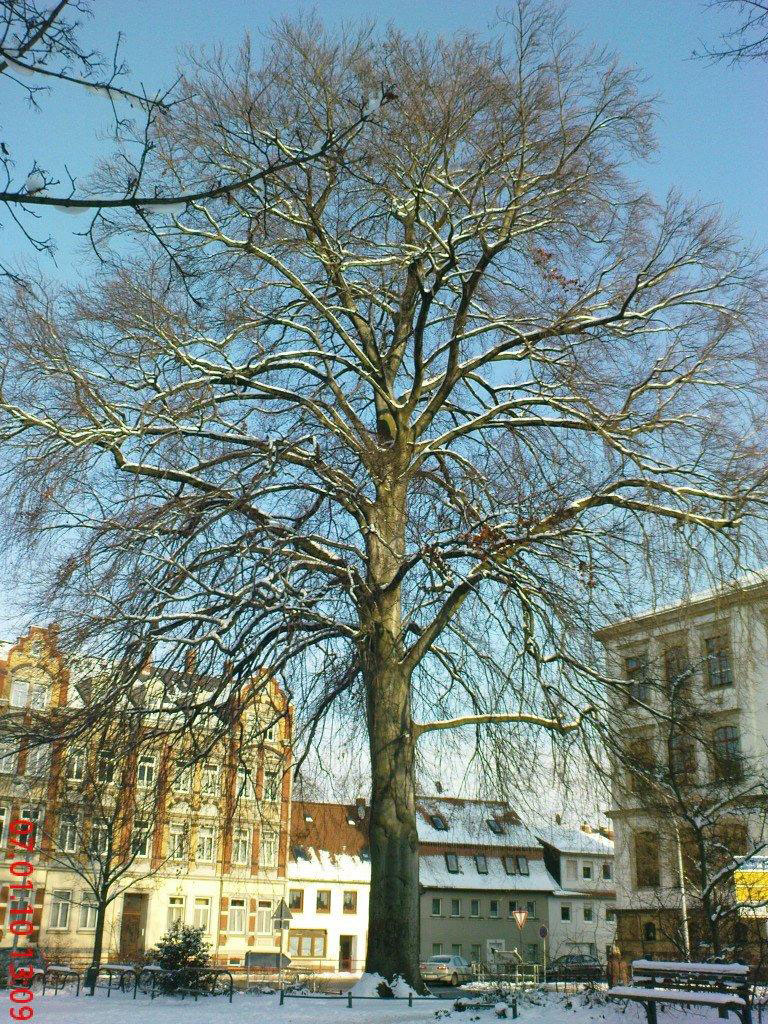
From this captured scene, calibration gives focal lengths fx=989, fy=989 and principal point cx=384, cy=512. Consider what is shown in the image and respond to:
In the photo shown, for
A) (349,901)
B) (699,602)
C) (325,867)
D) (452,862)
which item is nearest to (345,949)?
(349,901)

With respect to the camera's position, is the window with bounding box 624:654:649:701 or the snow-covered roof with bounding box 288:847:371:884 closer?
the window with bounding box 624:654:649:701

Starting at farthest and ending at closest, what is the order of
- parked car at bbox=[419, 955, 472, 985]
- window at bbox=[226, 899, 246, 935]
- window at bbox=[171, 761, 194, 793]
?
1. window at bbox=[226, 899, 246, 935]
2. parked car at bbox=[419, 955, 472, 985]
3. window at bbox=[171, 761, 194, 793]

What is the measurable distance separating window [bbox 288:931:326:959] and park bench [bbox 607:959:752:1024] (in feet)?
135

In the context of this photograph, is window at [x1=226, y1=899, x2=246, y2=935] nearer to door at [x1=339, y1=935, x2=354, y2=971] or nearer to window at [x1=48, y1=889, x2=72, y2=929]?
door at [x1=339, y1=935, x2=354, y2=971]

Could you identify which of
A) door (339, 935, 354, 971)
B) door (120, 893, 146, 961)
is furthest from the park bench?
door (339, 935, 354, 971)

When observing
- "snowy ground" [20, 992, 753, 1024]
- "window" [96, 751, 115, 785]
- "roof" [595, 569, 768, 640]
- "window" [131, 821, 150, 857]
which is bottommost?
"snowy ground" [20, 992, 753, 1024]

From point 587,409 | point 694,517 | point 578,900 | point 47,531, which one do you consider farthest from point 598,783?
point 578,900

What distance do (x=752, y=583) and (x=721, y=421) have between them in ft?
7.49

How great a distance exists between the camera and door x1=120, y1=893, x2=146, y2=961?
144 ft

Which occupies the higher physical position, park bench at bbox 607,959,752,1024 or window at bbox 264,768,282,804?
window at bbox 264,768,282,804

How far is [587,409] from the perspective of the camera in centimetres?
1415

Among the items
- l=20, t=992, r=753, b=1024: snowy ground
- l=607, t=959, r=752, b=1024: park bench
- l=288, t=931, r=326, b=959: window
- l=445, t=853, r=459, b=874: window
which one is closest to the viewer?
l=607, t=959, r=752, b=1024: park bench

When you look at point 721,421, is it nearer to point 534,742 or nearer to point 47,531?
point 534,742

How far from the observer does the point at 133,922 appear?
146 feet
